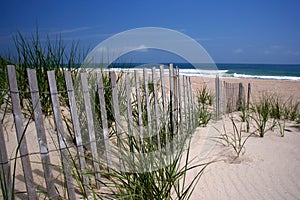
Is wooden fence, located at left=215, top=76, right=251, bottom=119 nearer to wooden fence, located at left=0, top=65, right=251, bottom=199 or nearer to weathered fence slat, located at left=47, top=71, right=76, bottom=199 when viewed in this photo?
wooden fence, located at left=0, top=65, right=251, bottom=199

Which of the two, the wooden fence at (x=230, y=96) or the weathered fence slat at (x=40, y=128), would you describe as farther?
the wooden fence at (x=230, y=96)

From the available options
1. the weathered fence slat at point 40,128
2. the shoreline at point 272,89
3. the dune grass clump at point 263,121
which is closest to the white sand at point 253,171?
the dune grass clump at point 263,121

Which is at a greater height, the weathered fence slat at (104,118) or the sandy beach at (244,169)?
the weathered fence slat at (104,118)

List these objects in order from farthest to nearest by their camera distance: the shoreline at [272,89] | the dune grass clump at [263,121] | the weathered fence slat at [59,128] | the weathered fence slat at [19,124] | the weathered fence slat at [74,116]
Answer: the shoreline at [272,89], the dune grass clump at [263,121], the weathered fence slat at [74,116], the weathered fence slat at [59,128], the weathered fence slat at [19,124]

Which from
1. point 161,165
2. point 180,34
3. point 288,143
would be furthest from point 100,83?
point 288,143

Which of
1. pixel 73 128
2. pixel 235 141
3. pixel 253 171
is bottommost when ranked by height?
pixel 253 171

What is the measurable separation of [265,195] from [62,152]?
7.25 ft

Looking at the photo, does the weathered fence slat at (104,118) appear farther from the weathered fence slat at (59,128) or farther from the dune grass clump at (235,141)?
the dune grass clump at (235,141)

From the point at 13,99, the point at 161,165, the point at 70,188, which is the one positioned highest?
the point at 13,99

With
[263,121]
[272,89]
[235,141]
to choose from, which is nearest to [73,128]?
[235,141]

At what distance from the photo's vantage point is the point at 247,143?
3.91 metres

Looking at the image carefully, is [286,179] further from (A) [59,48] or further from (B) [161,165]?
(A) [59,48]

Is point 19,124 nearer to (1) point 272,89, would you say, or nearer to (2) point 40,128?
(2) point 40,128

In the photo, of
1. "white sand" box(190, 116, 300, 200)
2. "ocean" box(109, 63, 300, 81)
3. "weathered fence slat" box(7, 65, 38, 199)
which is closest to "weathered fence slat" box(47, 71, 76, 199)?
"weathered fence slat" box(7, 65, 38, 199)
